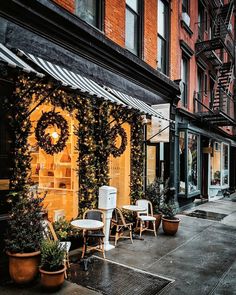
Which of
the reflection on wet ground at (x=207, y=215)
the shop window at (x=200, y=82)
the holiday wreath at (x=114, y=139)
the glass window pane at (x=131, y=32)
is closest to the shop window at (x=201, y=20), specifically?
the shop window at (x=200, y=82)

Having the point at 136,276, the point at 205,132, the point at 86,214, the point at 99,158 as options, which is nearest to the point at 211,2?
the point at 205,132

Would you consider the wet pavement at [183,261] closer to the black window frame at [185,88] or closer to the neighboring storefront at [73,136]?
the neighboring storefront at [73,136]

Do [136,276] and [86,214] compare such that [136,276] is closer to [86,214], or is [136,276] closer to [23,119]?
[86,214]

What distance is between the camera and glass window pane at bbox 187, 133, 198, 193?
13.6m

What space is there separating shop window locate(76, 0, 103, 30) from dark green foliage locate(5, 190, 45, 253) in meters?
5.07

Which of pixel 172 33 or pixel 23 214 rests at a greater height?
pixel 172 33

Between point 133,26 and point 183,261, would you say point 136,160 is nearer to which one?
point 183,261

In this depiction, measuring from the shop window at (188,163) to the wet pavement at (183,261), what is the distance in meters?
3.68

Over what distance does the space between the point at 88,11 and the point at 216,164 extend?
555 inches

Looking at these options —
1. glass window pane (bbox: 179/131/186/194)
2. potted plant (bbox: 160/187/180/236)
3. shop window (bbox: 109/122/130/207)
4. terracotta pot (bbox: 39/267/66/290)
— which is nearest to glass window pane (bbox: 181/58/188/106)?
glass window pane (bbox: 179/131/186/194)

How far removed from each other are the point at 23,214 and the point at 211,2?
56.4 feet

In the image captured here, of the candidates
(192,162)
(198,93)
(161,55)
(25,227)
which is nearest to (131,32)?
(161,55)

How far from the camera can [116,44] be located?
822 centimetres

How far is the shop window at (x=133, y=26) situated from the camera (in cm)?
966
